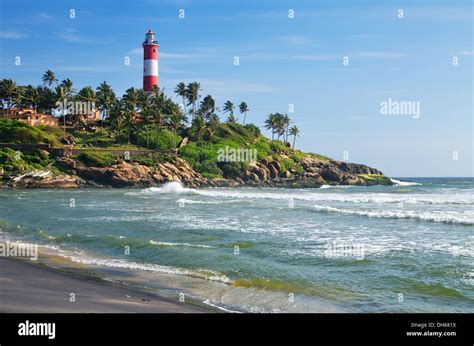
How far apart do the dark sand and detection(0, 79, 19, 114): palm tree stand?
79986mm

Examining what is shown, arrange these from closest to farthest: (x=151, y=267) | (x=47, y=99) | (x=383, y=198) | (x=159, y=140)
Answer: (x=151, y=267) → (x=383, y=198) → (x=159, y=140) → (x=47, y=99)

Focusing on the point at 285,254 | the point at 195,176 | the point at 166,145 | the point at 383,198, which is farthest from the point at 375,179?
the point at 285,254

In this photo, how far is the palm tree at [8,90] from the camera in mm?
81500

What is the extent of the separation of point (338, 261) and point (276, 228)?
822cm

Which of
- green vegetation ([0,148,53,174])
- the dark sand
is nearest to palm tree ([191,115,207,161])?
green vegetation ([0,148,53,174])

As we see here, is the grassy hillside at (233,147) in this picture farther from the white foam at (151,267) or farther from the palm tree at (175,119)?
the white foam at (151,267)

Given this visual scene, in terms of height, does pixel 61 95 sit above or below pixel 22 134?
above

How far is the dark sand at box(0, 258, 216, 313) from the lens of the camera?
318 inches

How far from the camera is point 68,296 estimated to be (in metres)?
9.20

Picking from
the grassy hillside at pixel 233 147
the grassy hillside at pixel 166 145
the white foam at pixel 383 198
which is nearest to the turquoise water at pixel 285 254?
the white foam at pixel 383 198

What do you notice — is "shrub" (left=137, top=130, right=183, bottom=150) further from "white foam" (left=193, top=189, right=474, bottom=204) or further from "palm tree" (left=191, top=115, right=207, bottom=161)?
"white foam" (left=193, top=189, right=474, bottom=204)

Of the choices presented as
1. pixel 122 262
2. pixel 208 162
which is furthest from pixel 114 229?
pixel 208 162

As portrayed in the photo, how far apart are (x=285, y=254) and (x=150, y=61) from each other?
80248 millimetres

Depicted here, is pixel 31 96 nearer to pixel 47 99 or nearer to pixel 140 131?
pixel 47 99
